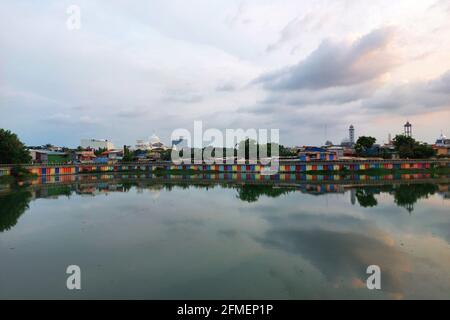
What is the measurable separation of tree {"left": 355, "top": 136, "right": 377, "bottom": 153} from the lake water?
46.1 metres

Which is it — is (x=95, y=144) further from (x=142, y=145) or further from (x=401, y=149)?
(x=401, y=149)

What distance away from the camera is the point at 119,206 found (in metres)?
19.1

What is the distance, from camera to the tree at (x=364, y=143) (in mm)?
61281

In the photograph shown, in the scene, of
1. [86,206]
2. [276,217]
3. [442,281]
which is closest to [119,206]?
[86,206]

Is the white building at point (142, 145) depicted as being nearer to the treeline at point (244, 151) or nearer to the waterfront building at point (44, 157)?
the treeline at point (244, 151)

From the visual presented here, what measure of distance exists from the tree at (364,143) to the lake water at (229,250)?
4615cm

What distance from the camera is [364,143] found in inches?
2419

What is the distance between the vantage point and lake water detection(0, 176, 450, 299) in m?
7.13

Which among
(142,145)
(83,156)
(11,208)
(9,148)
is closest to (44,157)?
(83,156)

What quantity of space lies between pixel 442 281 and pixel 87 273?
32.0ft

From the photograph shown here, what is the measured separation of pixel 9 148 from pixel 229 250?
1759 inches

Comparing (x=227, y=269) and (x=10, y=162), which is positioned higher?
(x=10, y=162)
